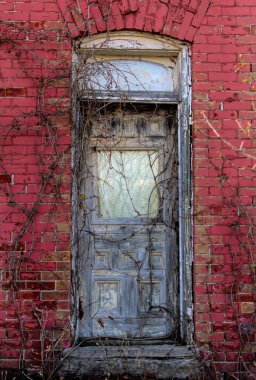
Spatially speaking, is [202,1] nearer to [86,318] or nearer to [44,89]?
[44,89]

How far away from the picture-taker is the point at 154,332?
5121mm

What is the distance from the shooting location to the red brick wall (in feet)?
15.7

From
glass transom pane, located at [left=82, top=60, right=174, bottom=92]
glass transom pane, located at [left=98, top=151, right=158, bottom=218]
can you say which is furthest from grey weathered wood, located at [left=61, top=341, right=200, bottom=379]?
glass transom pane, located at [left=82, top=60, right=174, bottom=92]

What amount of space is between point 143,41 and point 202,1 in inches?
27.0

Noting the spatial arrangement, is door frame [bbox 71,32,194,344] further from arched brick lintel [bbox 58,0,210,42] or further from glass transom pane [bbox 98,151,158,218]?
glass transom pane [bbox 98,151,158,218]

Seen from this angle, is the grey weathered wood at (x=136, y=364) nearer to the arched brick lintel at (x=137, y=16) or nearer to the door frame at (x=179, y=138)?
the door frame at (x=179, y=138)

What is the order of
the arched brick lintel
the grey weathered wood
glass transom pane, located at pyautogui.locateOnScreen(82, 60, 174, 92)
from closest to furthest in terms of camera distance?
the grey weathered wood < the arched brick lintel < glass transom pane, located at pyautogui.locateOnScreen(82, 60, 174, 92)

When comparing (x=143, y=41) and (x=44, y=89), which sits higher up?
(x=143, y=41)

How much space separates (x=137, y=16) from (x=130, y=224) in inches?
80.8

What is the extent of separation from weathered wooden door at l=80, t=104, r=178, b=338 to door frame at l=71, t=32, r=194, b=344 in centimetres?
14

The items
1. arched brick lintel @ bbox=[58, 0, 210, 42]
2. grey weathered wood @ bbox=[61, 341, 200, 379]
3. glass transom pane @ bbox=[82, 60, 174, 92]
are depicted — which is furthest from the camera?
glass transom pane @ bbox=[82, 60, 174, 92]

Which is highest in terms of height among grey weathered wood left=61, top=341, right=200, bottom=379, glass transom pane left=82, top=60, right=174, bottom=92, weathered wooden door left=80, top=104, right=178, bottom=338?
glass transom pane left=82, top=60, right=174, bottom=92

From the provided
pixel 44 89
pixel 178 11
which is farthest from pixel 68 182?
pixel 178 11

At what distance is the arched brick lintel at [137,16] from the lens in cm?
491
